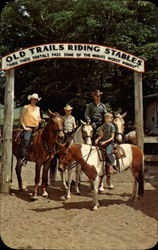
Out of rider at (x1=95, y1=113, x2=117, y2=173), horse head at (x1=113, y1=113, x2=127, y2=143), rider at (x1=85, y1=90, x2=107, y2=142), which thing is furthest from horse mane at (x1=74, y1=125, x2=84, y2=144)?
rider at (x1=95, y1=113, x2=117, y2=173)

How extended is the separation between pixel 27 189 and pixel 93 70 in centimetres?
1112

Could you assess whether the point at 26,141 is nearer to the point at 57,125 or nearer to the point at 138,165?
the point at 57,125

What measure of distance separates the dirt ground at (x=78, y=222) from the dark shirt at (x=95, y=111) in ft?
7.22

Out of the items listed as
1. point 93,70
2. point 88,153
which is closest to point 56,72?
point 93,70

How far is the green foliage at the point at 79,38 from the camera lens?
1636cm

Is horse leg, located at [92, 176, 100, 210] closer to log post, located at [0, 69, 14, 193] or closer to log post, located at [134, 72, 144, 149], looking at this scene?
log post, located at [134, 72, 144, 149]

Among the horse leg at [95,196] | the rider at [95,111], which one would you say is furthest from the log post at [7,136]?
the horse leg at [95,196]

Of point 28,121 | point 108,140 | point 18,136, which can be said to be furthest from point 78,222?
point 18,136

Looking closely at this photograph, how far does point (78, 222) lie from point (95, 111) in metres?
3.48

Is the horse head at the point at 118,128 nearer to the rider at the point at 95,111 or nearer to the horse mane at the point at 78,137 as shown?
the rider at the point at 95,111

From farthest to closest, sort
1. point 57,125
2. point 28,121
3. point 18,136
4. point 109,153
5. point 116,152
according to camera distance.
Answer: point 18,136, point 28,121, point 116,152, point 109,153, point 57,125

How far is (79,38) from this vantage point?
16234 mm

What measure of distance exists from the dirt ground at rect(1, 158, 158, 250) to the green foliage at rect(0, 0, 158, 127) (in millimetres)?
10565

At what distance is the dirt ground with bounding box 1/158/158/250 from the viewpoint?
4.24m
